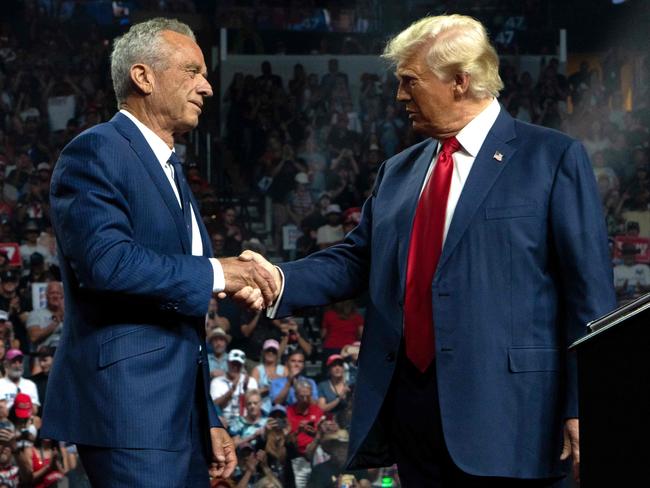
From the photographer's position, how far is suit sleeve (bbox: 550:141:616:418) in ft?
7.32

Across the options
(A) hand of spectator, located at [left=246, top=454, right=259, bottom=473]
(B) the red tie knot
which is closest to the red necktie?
(B) the red tie knot

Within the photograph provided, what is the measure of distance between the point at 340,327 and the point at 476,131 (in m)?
5.10

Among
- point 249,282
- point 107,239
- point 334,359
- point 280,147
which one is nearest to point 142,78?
point 107,239

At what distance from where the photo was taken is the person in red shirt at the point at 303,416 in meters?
6.53

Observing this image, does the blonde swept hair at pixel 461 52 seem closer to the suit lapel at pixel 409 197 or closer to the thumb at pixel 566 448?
the suit lapel at pixel 409 197

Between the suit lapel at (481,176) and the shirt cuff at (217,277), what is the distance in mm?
451

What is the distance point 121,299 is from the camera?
88.2 inches

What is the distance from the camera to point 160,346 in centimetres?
226

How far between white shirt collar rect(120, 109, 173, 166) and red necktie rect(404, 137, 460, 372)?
1.81ft

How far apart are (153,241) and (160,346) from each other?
210 millimetres

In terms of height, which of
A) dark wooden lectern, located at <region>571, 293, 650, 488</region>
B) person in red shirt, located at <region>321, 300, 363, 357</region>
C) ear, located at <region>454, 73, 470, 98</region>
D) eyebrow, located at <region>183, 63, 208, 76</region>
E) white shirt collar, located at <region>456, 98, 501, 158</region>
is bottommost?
person in red shirt, located at <region>321, 300, 363, 357</region>

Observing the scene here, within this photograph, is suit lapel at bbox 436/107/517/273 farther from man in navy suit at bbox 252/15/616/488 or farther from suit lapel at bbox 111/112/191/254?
suit lapel at bbox 111/112/191/254

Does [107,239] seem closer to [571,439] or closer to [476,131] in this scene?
[476,131]

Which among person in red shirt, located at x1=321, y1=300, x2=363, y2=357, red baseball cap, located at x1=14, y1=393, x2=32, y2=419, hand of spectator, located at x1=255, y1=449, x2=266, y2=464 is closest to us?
red baseball cap, located at x1=14, y1=393, x2=32, y2=419
